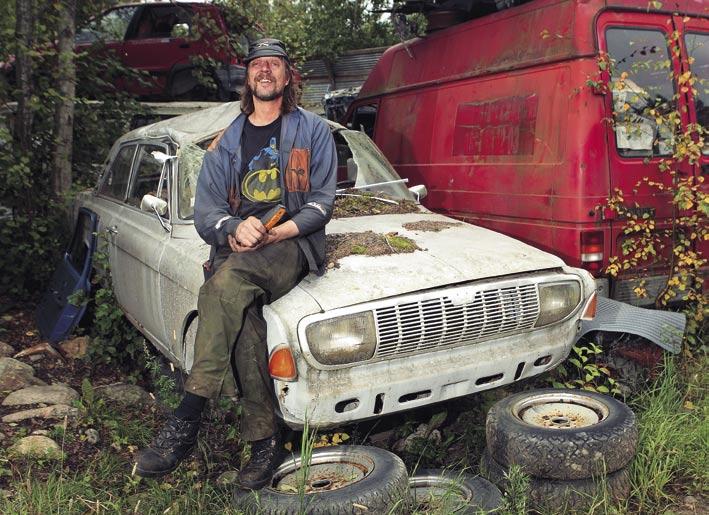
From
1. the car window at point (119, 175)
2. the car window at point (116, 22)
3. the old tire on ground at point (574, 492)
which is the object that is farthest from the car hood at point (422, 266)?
the car window at point (116, 22)

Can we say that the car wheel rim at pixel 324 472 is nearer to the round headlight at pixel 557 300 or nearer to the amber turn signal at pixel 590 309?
the round headlight at pixel 557 300

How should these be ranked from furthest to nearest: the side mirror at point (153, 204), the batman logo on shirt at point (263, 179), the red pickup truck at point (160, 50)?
the red pickup truck at point (160, 50)
the side mirror at point (153, 204)
the batman logo on shirt at point (263, 179)

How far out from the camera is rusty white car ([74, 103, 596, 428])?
10.1 feet

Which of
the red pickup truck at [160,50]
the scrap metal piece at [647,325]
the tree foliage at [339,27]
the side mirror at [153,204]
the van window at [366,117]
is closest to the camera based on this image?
the scrap metal piece at [647,325]

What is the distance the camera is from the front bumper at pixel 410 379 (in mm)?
3066

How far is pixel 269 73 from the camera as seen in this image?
3486 millimetres

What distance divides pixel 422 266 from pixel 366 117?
395 cm

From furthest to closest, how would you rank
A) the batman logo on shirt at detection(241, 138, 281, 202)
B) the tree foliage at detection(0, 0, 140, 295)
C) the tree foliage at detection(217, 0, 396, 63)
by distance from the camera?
the tree foliage at detection(217, 0, 396, 63) → the tree foliage at detection(0, 0, 140, 295) → the batman logo on shirt at detection(241, 138, 281, 202)

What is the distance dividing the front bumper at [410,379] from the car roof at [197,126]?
2.13m

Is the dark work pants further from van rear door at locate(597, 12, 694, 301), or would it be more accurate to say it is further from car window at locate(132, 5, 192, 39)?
car window at locate(132, 5, 192, 39)

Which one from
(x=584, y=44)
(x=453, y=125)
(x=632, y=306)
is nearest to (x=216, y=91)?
(x=453, y=125)

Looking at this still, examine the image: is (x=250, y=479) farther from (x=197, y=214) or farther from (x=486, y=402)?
(x=486, y=402)

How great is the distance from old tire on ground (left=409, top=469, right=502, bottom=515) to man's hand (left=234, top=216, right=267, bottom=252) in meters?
1.26

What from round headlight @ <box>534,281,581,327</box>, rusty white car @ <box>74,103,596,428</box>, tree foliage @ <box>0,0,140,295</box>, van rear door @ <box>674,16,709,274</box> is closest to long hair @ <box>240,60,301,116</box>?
rusty white car @ <box>74,103,596,428</box>
